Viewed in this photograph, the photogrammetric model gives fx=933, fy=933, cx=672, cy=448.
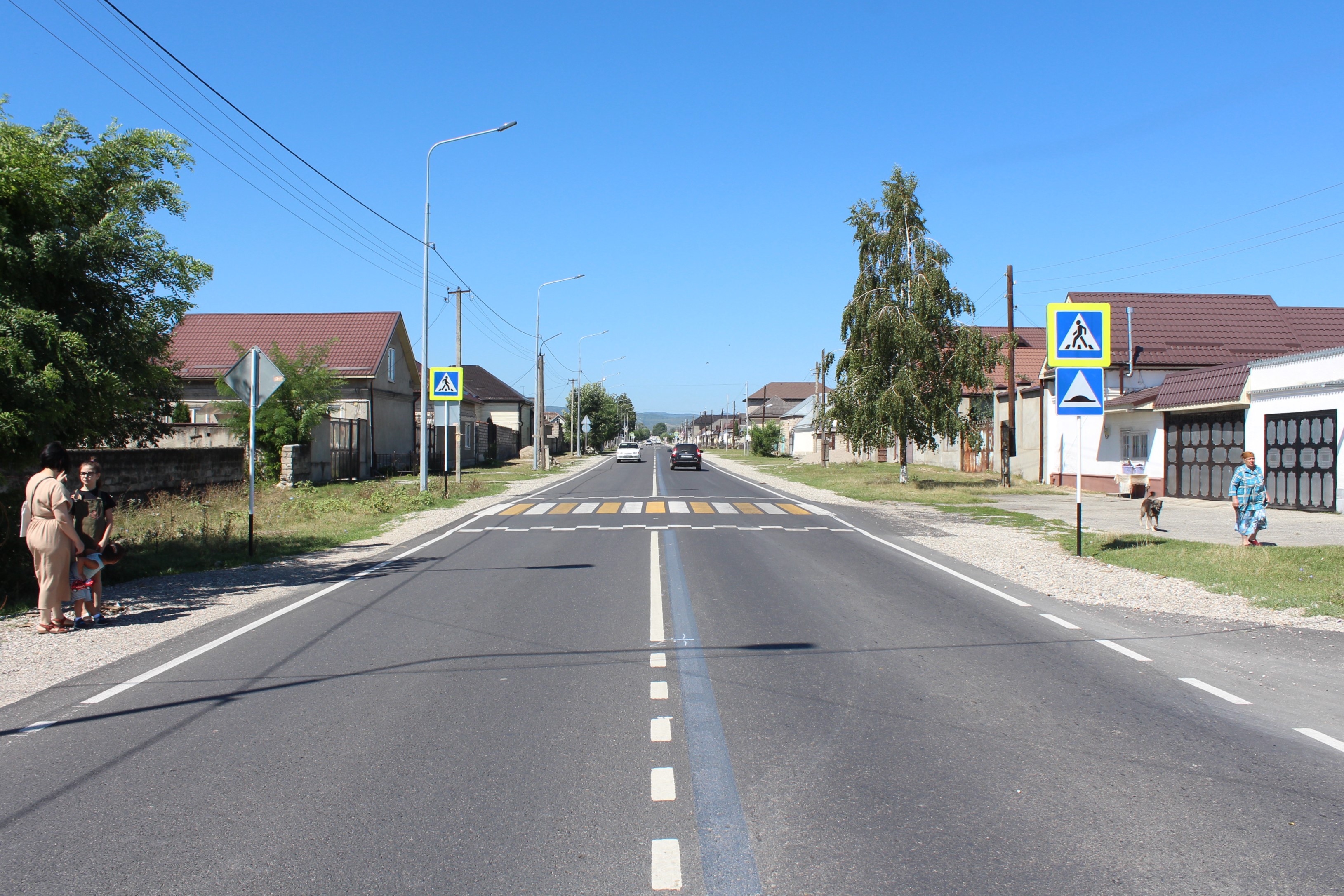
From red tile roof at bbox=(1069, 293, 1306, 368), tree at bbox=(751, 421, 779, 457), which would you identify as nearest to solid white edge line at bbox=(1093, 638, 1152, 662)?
red tile roof at bbox=(1069, 293, 1306, 368)

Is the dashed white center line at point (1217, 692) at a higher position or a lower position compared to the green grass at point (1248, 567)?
lower

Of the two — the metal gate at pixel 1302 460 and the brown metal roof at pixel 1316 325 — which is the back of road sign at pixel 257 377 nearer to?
the metal gate at pixel 1302 460

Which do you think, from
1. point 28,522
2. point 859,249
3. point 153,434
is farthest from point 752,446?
point 28,522

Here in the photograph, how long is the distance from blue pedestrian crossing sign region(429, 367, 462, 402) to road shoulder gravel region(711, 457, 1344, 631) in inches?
521

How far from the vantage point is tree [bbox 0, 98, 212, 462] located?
32.2 feet

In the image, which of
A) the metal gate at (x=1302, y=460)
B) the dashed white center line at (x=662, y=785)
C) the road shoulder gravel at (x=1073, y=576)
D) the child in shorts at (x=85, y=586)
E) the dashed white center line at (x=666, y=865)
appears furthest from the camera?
the metal gate at (x=1302, y=460)

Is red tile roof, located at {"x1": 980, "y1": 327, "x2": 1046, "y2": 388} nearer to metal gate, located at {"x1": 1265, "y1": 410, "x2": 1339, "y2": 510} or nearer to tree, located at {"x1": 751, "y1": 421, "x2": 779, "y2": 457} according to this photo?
metal gate, located at {"x1": 1265, "y1": 410, "x2": 1339, "y2": 510}

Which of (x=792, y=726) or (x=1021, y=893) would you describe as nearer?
(x=1021, y=893)

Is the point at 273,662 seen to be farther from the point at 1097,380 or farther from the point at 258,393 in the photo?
the point at 1097,380

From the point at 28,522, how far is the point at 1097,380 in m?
13.0

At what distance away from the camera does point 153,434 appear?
16.8 meters

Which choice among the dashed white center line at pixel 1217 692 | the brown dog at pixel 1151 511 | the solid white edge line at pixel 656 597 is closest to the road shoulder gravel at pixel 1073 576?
the brown dog at pixel 1151 511

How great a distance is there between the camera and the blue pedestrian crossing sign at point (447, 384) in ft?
89.0

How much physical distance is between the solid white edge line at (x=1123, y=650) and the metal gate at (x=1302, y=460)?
16.4 m
